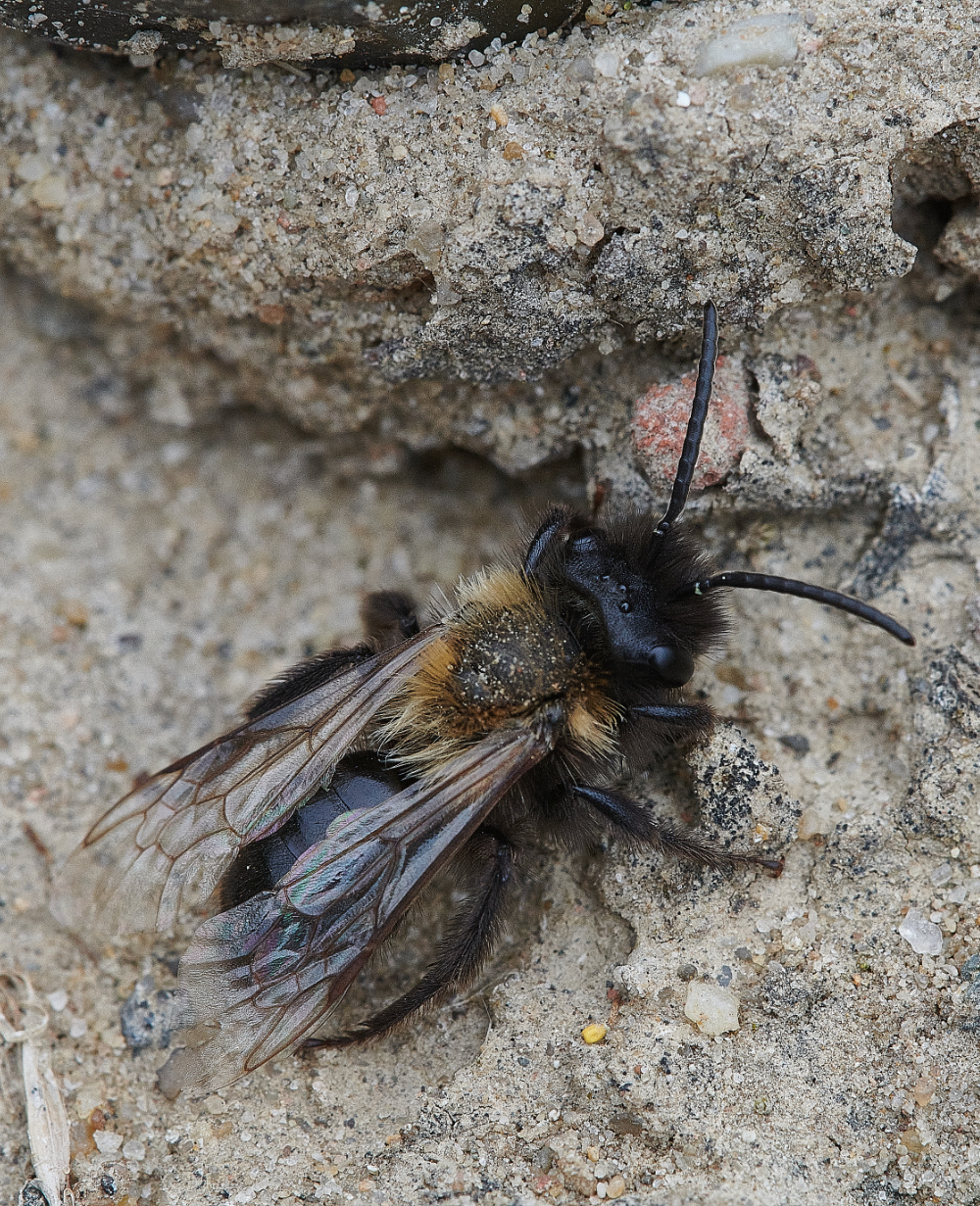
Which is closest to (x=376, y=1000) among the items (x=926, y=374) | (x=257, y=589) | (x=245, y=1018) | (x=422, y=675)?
(x=245, y=1018)

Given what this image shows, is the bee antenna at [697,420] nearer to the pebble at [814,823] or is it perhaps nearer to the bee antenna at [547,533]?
the bee antenna at [547,533]

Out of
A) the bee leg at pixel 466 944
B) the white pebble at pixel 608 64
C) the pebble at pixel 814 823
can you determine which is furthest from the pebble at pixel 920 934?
the white pebble at pixel 608 64

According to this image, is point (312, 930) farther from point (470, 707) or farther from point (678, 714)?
point (678, 714)

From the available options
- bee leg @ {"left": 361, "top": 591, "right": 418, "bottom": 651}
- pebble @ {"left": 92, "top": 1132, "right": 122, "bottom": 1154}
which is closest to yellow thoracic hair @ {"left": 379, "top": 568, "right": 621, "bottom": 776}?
bee leg @ {"left": 361, "top": 591, "right": 418, "bottom": 651}

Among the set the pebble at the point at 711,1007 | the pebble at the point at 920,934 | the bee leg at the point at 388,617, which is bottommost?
the pebble at the point at 711,1007

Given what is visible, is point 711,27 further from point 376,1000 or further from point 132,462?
point 376,1000

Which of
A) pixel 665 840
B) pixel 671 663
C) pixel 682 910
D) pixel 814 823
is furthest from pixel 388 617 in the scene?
pixel 814 823

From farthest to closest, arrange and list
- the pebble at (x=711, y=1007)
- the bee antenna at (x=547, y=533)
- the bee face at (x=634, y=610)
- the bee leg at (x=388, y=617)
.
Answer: the bee leg at (x=388, y=617), the bee antenna at (x=547, y=533), the bee face at (x=634, y=610), the pebble at (x=711, y=1007)
